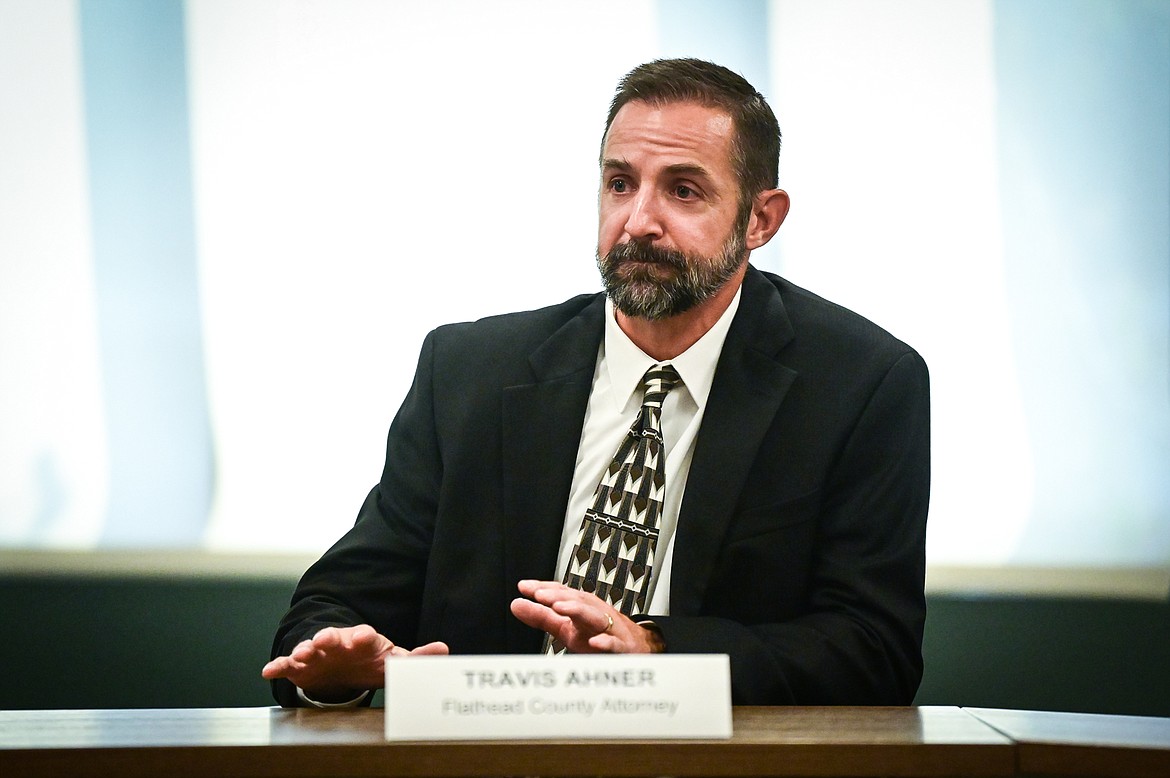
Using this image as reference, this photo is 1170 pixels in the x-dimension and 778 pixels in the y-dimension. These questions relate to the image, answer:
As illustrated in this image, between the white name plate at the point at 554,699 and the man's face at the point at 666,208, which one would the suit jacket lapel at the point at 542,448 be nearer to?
the man's face at the point at 666,208

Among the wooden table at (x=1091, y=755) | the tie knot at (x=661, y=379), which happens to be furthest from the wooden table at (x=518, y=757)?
the tie knot at (x=661, y=379)

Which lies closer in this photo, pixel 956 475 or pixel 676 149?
pixel 676 149

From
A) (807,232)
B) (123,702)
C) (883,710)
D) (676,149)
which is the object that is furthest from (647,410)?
(123,702)

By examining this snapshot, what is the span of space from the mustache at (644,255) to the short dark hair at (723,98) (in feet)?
0.62

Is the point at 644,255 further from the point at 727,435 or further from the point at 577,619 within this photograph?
the point at 577,619

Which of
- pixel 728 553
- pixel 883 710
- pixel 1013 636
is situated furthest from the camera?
pixel 1013 636

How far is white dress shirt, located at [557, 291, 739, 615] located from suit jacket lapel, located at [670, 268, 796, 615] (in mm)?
36

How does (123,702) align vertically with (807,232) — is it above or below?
below

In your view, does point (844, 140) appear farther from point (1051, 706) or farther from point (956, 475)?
point (1051, 706)

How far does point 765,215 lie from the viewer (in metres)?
2.21

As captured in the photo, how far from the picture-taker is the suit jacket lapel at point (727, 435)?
183cm

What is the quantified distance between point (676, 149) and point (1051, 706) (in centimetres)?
147

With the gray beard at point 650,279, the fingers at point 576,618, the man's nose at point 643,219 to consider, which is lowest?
the fingers at point 576,618

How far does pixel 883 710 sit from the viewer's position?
141cm
